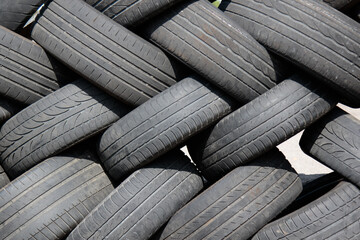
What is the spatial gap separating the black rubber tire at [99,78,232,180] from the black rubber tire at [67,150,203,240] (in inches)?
1.6

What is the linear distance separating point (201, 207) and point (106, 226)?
208 millimetres

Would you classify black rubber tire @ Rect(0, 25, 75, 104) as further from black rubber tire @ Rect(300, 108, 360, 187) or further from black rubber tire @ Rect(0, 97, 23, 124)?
black rubber tire @ Rect(300, 108, 360, 187)

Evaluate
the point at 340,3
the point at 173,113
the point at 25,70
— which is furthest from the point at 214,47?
the point at 25,70

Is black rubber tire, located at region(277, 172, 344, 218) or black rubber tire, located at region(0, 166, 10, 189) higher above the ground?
black rubber tire, located at region(277, 172, 344, 218)

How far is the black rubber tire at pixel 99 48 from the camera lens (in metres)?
1.00

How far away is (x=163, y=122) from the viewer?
986 mm

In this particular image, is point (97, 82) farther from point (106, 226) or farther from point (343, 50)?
point (343, 50)

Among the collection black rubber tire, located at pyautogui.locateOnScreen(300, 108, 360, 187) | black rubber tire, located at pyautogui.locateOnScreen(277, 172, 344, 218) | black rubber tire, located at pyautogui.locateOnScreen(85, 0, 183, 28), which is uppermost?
black rubber tire, located at pyautogui.locateOnScreen(85, 0, 183, 28)

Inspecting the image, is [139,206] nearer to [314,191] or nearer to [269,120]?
[269,120]

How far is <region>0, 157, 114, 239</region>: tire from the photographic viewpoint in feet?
3.28

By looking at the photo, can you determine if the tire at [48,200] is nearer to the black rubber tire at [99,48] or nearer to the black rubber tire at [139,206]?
the black rubber tire at [139,206]

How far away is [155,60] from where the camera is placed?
3.38 feet

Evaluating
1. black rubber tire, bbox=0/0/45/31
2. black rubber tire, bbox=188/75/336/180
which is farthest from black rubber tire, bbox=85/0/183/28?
black rubber tire, bbox=188/75/336/180

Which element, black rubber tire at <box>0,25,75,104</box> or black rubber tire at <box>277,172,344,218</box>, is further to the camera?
black rubber tire at <box>277,172,344,218</box>
